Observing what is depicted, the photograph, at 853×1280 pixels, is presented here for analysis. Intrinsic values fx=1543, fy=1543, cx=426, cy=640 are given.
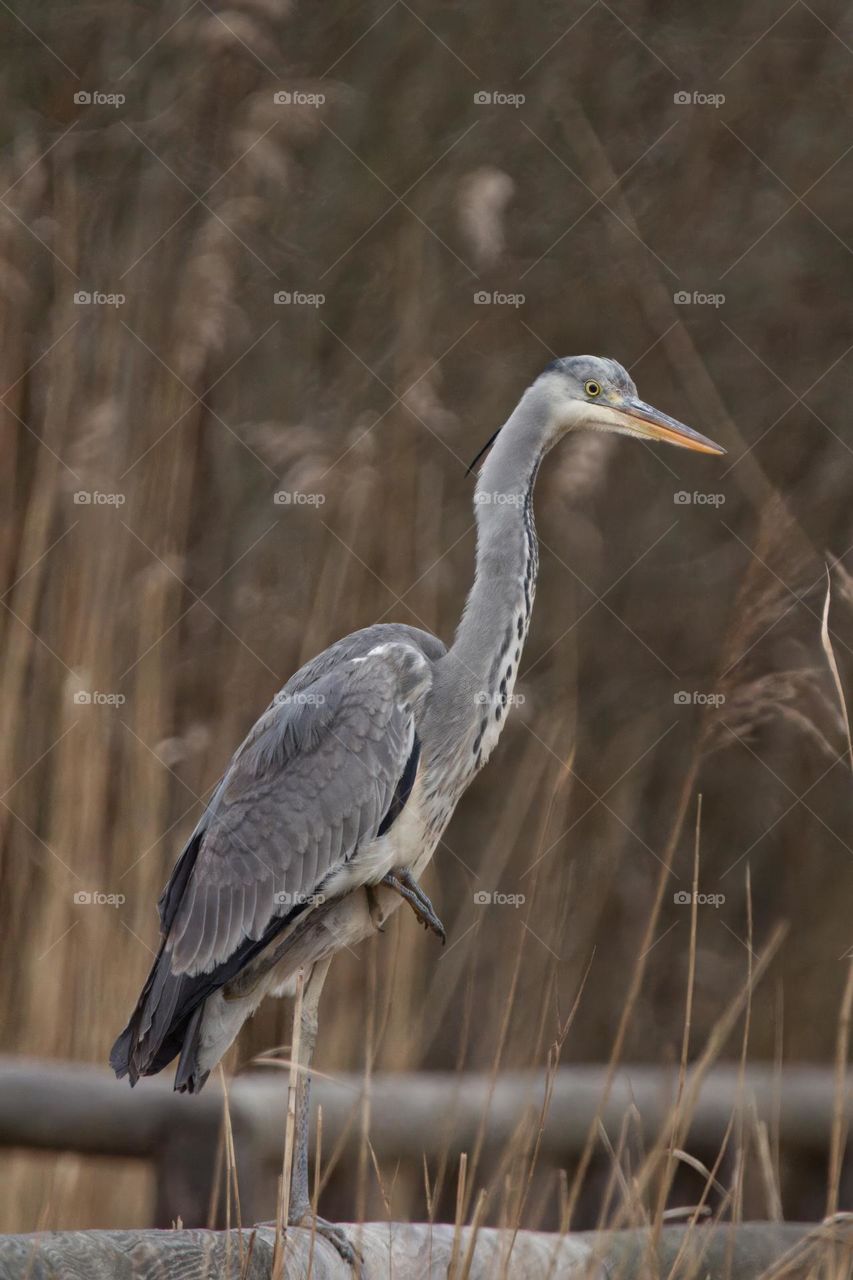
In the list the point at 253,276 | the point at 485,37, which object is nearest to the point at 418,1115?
the point at 253,276

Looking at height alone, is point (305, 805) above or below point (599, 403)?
below

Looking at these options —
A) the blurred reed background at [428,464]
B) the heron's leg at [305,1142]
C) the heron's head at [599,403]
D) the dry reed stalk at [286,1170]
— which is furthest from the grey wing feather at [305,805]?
the dry reed stalk at [286,1170]

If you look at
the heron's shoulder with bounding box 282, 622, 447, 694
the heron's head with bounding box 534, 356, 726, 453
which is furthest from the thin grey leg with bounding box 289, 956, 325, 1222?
the heron's head with bounding box 534, 356, 726, 453

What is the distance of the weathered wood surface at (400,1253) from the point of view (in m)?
1.28

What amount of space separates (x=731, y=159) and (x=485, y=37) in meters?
0.68

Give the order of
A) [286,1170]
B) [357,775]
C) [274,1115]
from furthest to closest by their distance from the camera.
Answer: [357,775] → [274,1115] → [286,1170]

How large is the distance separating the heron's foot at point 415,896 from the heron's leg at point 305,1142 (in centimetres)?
17

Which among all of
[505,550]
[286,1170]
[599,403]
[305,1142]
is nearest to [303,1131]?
[305,1142]

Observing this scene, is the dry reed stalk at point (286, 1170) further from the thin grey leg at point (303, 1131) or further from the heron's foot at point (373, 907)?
the heron's foot at point (373, 907)

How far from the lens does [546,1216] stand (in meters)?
3.09

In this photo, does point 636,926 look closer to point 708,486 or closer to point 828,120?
point 708,486

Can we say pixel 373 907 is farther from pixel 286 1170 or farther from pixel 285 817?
pixel 286 1170

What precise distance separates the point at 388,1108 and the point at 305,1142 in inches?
4.8

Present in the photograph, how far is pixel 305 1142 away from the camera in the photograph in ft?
6.77
